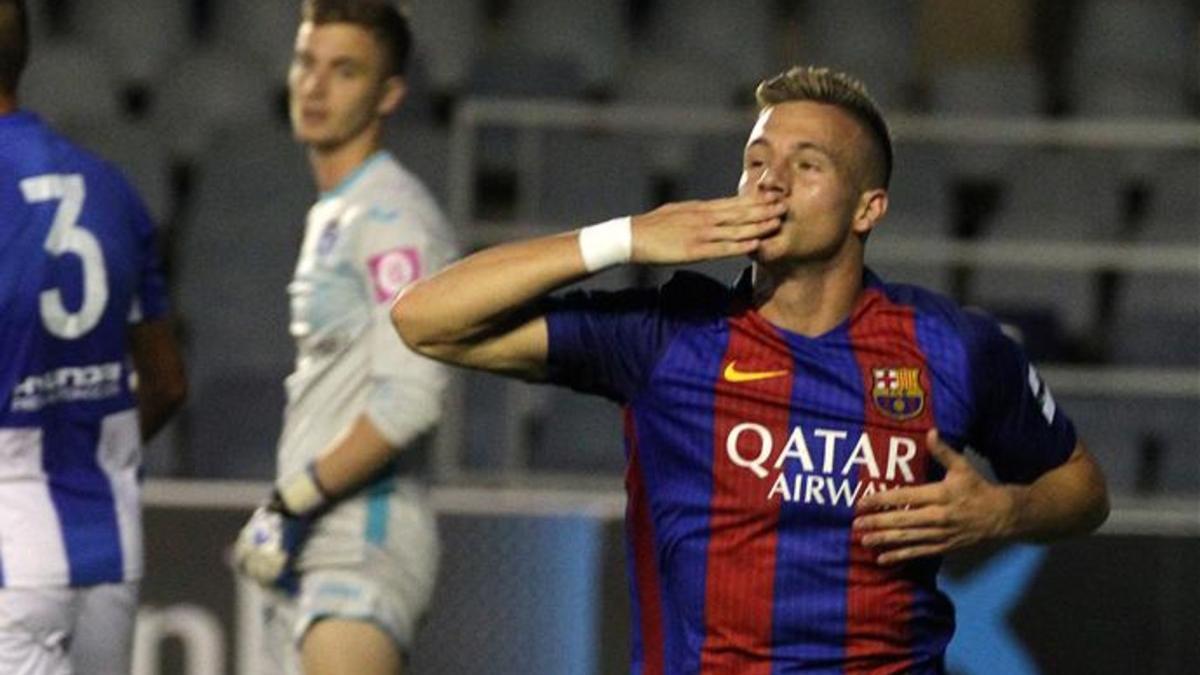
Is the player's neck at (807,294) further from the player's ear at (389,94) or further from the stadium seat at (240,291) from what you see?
the stadium seat at (240,291)

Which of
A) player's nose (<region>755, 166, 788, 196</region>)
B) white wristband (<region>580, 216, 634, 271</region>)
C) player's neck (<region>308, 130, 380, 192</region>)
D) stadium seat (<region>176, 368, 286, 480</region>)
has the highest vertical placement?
player's nose (<region>755, 166, 788, 196</region>)

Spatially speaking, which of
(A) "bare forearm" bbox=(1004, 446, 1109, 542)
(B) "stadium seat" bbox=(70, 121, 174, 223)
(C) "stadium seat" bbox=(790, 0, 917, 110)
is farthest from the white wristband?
(C) "stadium seat" bbox=(790, 0, 917, 110)

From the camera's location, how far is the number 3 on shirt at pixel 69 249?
478 cm

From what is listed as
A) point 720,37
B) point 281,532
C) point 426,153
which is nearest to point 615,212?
point 426,153

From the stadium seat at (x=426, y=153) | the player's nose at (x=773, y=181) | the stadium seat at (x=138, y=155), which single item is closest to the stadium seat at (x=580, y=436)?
the stadium seat at (x=426, y=153)

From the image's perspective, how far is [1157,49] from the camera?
9.93 m

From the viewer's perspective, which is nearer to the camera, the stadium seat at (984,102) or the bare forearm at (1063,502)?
the bare forearm at (1063,502)

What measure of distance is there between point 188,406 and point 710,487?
471 cm

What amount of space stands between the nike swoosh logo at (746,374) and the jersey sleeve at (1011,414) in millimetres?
317

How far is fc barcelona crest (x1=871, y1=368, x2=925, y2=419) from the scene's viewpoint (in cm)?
409

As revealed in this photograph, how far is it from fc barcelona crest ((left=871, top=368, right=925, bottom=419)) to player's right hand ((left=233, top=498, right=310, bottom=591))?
1.64 m

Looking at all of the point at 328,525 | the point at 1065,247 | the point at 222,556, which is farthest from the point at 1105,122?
the point at 328,525

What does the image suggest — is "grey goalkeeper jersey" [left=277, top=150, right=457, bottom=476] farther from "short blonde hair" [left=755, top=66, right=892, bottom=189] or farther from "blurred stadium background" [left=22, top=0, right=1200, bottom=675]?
"blurred stadium background" [left=22, top=0, right=1200, bottom=675]

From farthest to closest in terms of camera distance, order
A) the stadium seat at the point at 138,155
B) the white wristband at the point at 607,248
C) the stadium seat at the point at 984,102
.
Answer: the stadium seat at the point at 984,102, the stadium seat at the point at 138,155, the white wristband at the point at 607,248
